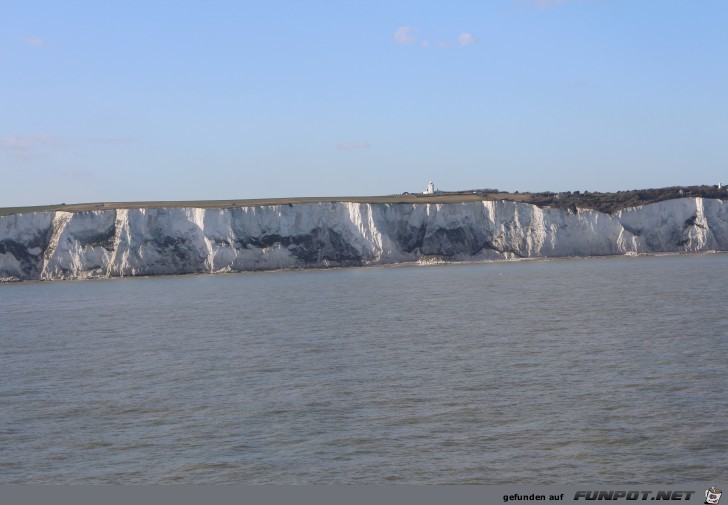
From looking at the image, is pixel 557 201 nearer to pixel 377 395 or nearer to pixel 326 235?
pixel 326 235

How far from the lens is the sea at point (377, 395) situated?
1418 cm

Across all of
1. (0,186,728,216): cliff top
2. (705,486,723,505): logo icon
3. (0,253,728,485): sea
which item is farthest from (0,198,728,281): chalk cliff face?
(705,486,723,505): logo icon

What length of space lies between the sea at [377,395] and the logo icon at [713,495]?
1423mm

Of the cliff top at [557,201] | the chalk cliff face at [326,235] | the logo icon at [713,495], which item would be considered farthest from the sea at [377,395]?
the cliff top at [557,201]

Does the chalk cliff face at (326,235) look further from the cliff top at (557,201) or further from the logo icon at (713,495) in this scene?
the logo icon at (713,495)

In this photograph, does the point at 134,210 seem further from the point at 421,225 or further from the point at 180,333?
the point at 180,333

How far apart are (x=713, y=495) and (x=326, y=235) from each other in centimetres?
7208

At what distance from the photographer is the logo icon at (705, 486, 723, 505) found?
11.2m

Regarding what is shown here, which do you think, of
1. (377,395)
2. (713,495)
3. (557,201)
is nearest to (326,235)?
(557,201)

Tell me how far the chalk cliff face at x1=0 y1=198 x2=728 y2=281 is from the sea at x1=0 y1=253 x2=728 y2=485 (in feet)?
134

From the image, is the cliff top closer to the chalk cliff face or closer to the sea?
the chalk cliff face

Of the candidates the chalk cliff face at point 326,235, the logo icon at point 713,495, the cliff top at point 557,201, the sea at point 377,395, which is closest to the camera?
the logo icon at point 713,495

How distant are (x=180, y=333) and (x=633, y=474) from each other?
21.8 m

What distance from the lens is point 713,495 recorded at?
1135 cm
